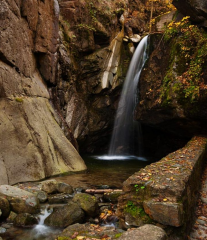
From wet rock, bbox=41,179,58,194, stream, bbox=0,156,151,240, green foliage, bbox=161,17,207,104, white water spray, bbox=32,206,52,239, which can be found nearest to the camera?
stream, bbox=0,156,151,240

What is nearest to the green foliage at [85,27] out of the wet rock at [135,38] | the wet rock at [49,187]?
the wet rock at [135,38]

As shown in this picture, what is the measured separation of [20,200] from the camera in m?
5.37

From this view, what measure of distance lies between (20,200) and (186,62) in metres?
9.59

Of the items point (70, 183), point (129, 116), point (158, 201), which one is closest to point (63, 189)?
point (70, 183)

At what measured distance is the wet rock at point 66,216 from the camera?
16.2ft

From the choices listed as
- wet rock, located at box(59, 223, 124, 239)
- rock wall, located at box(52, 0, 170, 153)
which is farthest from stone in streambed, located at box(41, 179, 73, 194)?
rock wall, located at box(52, 0, 170, 153)

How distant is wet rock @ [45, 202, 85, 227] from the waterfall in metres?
10.8

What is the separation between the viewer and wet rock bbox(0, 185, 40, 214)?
531 cm

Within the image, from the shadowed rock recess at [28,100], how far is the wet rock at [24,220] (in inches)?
88.7

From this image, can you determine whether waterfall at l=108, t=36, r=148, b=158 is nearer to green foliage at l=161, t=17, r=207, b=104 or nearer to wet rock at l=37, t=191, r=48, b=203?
green foliage at l=161, t=17, r=207, b=104

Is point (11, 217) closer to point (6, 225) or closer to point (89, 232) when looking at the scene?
point (6, 225)

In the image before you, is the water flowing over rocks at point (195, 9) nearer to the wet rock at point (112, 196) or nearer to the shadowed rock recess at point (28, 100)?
the shadowed rock recess at point (28, 100)

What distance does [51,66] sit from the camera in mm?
11727

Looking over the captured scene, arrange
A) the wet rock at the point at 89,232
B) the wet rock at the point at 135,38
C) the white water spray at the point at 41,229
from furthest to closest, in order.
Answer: the wet rock at the point at 135,38 → the white water spray at the point at 41,229 → the wet rock at the point at 89,232
